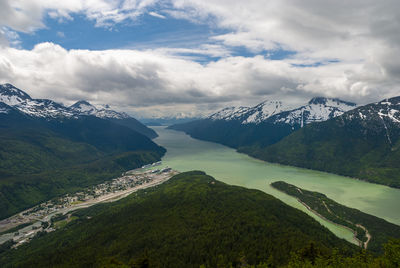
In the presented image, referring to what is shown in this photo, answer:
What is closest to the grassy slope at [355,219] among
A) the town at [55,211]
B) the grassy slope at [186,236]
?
the grassy slope at [186,236]

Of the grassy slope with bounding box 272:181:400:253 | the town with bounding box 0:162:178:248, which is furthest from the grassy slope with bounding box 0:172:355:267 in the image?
the grassy slope with bounding box 272:181:400:253

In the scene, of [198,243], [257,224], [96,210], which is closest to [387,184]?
[257,224]

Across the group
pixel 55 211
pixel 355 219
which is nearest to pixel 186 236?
pixel 355 219

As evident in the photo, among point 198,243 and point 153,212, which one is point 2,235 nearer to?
point 153,212

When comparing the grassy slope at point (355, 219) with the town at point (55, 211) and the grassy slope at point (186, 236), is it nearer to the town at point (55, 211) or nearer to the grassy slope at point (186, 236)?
the grassy slope at point (186, 236)

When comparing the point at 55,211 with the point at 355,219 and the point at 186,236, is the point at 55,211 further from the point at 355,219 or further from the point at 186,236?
the point at 355,219

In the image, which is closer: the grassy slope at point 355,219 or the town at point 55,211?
the grassy slope at point 355,219
